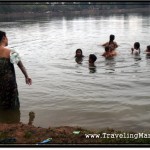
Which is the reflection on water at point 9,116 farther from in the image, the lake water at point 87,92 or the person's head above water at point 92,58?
the person's head above water at point 92,58

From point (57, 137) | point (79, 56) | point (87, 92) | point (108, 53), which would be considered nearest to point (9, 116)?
point (57, 137)

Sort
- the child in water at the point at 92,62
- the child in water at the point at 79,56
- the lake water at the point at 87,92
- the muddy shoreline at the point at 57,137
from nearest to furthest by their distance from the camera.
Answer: the muddy shoreline at the point at 57,137 → the lake water at the point at 87,92 → the child in water at the point at 92,62 → the child in water at the point at 79,56

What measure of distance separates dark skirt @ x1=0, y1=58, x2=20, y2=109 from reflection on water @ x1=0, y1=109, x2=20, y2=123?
121mm

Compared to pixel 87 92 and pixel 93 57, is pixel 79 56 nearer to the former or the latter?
pixel 93 57

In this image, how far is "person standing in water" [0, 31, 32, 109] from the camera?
6.91 meters

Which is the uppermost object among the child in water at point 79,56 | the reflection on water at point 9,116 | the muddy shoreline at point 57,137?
the child in water at point 79,56

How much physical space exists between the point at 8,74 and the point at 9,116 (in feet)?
3.33

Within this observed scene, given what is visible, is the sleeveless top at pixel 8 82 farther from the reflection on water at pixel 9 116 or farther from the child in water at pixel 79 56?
the child in water at pixel 79 56

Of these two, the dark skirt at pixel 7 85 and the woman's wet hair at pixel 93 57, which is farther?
the woman's wet hair at pixel 93 57

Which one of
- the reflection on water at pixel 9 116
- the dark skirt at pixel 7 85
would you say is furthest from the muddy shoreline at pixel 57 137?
the dark skirt at pixel 7 85

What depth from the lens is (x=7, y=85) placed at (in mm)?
7121

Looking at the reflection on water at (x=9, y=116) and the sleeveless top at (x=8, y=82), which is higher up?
the sleeveless top at (x=8, y=82)

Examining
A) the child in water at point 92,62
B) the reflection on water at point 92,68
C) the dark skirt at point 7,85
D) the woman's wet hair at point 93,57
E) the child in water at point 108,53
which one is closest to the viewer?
the dark skirt at point 7,85

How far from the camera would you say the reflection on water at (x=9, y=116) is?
6.93 m
